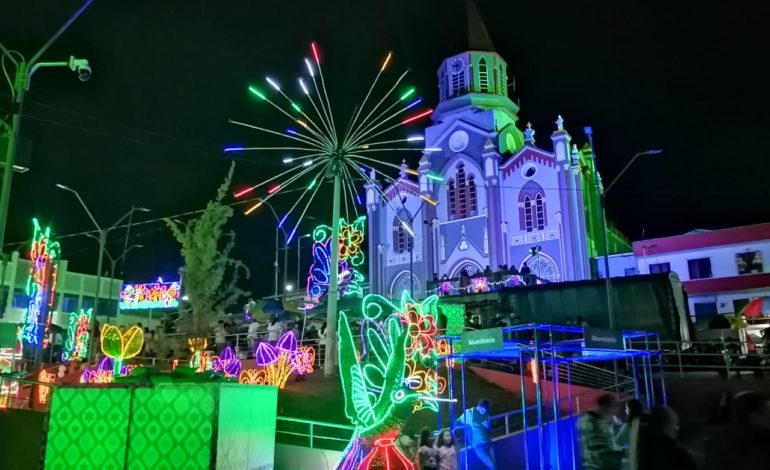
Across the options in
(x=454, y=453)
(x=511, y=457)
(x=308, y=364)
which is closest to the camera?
(x=454, y=453)

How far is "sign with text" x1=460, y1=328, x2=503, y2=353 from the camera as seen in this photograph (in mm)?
12836

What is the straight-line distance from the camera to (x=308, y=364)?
21.2 meters

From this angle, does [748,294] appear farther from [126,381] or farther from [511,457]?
[126,381]

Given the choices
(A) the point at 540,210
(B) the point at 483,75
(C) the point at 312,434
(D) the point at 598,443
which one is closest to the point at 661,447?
(D) the point at 598,443

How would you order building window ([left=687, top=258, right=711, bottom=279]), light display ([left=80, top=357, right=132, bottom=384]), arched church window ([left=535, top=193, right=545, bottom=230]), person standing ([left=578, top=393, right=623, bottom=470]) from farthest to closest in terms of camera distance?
arched church window ([left=535, top=193, right=545, bottom=230])
building window ([left=687, top=258, right=711, bottom=279])
light display ([left=80, top=357, right=132, bottom=384])
person standing ([left=578, top=393, right=623, bottom=470])

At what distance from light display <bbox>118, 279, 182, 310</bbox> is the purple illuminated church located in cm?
2250

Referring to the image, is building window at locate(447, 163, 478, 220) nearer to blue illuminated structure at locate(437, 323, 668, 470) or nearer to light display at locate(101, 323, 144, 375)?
blue illuminated structure at locate(437, 323, 668, 470)

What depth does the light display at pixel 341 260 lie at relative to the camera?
24578 mm

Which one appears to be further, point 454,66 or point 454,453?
point 454,66

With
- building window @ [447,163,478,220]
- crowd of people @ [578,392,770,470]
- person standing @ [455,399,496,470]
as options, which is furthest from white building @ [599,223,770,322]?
crowd of people @ [578,392,770,470]

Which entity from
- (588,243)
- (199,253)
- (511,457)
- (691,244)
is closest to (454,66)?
(588,243)

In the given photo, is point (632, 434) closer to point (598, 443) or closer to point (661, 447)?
point (598, 443)

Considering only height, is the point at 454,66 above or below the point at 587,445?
above

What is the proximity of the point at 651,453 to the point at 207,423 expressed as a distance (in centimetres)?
551
